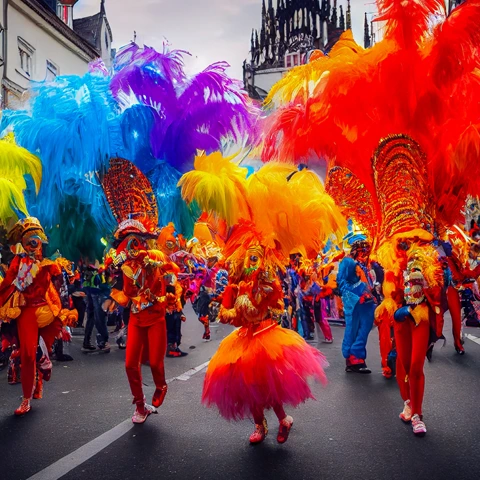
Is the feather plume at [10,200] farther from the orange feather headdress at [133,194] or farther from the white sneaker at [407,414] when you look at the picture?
the white sneaker at [407,414]

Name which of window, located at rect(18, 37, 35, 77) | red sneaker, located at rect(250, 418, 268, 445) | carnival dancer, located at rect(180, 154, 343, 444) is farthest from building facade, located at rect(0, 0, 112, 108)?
red sneaker, located at rect(250, 418, 268, 445)

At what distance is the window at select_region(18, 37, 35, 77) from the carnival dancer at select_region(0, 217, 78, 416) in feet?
56.4

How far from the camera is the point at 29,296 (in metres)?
5.26

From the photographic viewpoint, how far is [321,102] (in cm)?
504

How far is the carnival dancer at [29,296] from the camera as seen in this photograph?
520cm

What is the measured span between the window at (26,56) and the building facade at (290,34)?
44699 mm

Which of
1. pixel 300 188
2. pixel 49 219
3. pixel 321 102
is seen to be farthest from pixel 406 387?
pixel 49 219

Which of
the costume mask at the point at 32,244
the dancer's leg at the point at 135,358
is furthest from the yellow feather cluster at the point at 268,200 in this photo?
the costume mask at the point at 32,244

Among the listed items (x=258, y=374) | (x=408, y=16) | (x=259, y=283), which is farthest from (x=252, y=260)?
(x=408, y=16)

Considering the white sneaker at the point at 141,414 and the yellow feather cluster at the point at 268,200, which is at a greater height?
the yellow feather cluster at the point at 268,200

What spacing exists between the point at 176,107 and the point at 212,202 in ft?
5.05

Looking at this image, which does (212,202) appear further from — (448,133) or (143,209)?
(448,133)

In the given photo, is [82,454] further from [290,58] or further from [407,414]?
[290,58]

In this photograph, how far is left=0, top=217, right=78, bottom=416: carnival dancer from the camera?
17.1 feet
